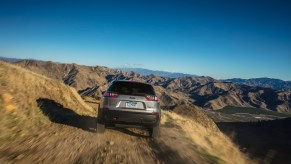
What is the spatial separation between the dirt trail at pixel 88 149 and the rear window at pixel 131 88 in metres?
1.66

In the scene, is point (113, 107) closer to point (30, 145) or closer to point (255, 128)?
point (30, 145)

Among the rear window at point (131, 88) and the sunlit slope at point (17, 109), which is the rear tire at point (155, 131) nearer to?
the rear window at point (131, 88)

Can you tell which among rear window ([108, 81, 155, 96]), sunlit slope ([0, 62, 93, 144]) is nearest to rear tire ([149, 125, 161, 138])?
rear window ([108, 81, 155, 96])

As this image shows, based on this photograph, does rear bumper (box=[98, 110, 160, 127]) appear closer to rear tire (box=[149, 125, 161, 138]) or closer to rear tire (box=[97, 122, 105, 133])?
rear tire (box=[97, 122, 105, 133])

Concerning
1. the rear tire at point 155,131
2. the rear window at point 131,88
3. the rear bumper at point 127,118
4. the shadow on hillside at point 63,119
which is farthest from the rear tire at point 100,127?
the rear tire at point 155,131

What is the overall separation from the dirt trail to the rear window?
1.66 m

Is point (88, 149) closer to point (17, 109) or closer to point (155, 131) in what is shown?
point (155, 131)

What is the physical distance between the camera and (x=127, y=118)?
8.38 meters

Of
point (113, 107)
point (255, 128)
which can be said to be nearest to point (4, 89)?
point (113, 107)

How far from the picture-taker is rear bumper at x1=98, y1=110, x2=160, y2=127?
8359mm

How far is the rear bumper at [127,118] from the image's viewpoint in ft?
27.4

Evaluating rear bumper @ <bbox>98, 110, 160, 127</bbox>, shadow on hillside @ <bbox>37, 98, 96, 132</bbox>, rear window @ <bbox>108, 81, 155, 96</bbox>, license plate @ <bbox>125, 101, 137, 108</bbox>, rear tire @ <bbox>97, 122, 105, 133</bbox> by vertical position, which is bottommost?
shadow on hillside @ <bbox>37, 98, 96, 132</bbox>

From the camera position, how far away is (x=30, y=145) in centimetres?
679

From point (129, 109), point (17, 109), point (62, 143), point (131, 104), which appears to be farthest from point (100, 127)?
point (17, 109)
